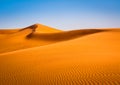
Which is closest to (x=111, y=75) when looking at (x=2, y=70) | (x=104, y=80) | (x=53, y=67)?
(x=104, y=80)

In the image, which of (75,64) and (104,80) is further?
(75,64)

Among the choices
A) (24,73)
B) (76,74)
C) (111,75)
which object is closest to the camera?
(111,75)

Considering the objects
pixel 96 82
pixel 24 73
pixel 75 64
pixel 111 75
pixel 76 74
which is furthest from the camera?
pixel 75 64

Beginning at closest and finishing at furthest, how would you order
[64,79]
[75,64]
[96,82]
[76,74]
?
[96,82] → [64,79] → [76,74] → [75,64]

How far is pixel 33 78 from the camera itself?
636 centimetres

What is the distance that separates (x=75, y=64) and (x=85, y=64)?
19.1 inches

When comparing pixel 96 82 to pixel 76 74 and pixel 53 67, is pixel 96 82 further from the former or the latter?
pixel 53 67

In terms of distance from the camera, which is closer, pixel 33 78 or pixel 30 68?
pixel 33 78

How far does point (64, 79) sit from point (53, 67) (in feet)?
5.48

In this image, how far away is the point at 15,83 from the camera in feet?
20.1

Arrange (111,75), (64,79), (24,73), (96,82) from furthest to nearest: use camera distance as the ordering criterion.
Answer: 1. (24,73)
2. (64,79)
3. (111,75)
4. (96,82)

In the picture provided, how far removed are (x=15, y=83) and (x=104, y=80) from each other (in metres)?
3.32

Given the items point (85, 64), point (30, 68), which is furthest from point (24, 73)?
point (85, 64)

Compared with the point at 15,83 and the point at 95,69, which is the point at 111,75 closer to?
the point at 95,69
